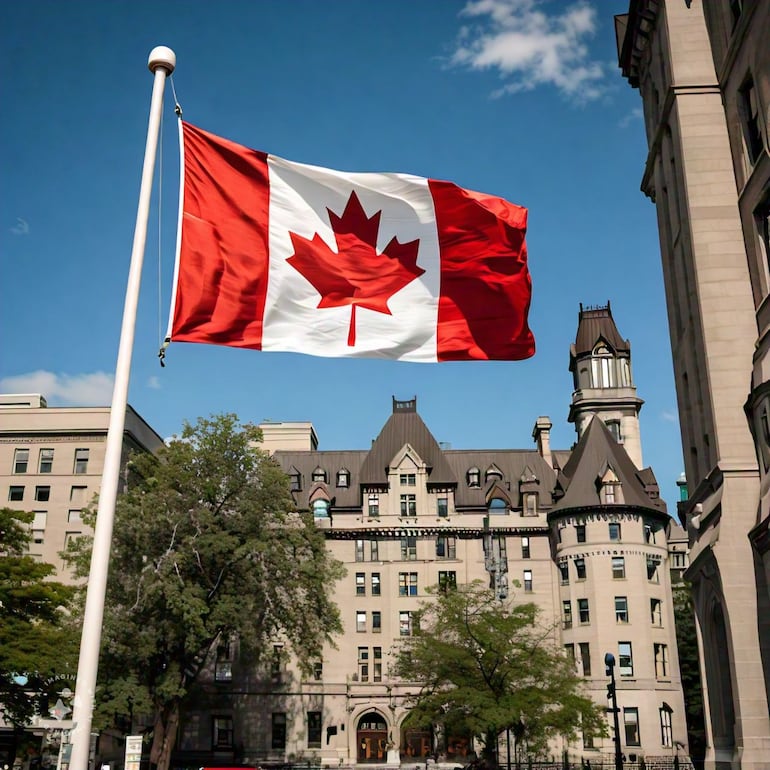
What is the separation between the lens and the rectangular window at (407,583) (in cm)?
7112

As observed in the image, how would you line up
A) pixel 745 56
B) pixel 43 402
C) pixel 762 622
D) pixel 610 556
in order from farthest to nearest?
pixel 43 402
pixel 610 556
pixel 745 56
pixel 762 622

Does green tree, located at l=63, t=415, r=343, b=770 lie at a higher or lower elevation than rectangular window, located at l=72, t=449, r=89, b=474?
lower

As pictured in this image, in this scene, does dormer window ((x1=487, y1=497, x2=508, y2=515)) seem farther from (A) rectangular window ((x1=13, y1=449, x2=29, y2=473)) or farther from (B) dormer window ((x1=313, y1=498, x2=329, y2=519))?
(A) rectangular window ((x1=13, y1=449, x2=29, y2=473))

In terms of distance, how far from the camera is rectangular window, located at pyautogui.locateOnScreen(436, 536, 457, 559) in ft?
236

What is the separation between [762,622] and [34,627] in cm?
2815

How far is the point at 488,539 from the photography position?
7144 centimetres

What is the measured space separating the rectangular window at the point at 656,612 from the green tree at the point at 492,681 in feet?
61.8

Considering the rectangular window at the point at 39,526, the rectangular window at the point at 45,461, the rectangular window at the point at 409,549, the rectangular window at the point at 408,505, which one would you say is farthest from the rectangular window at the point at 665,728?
the rectangular window at the point at 45,461

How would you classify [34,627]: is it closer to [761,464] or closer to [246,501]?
[246,501]

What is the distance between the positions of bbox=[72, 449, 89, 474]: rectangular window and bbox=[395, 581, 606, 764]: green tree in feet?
103

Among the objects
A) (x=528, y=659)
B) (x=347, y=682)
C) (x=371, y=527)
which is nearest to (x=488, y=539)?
(x=371, y=527)

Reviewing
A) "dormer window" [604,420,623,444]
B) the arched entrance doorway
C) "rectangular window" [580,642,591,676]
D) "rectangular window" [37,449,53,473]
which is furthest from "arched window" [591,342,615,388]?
"rectangular window" [37,449,53,473]

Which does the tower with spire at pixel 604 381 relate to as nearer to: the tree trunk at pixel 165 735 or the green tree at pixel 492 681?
the green tree at pixel 492 681

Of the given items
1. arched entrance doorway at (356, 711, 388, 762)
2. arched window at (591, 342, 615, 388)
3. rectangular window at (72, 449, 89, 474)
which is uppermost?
arched window at (591, 342, 615, 388)
